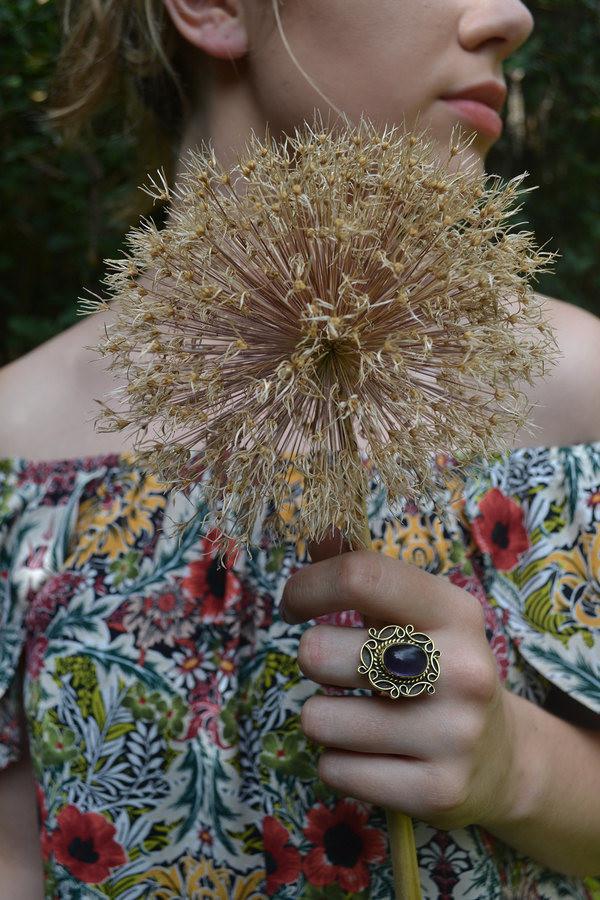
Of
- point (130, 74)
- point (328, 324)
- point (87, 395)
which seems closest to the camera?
point (328, 324)

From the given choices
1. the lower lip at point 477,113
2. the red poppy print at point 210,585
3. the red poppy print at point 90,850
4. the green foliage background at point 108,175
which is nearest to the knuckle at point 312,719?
the red poppy print at point 210,585

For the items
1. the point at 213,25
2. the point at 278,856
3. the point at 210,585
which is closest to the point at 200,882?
the point at 278,856

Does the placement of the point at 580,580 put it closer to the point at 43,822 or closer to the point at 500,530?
the point at 500,530

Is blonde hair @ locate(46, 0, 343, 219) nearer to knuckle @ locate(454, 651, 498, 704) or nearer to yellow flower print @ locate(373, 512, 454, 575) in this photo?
yellow flower print @ locate(373, 512, 454, 575)

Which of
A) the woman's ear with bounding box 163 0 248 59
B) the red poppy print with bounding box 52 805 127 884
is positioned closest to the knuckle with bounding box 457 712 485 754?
the red poppy print with bounding box 52 805 127 884

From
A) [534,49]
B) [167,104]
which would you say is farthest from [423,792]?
[534,49]
